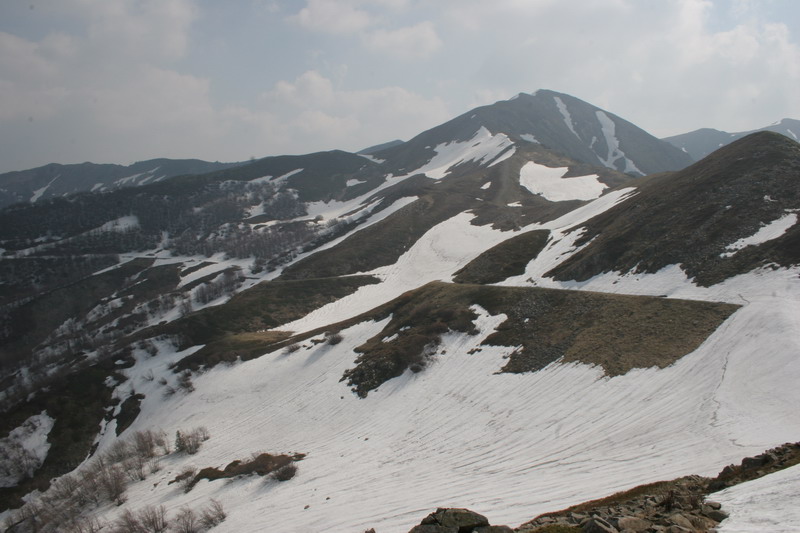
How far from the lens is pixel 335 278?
11088 cm

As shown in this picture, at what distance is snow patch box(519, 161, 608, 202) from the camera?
148 metres

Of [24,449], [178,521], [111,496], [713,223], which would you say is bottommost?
[111,496]

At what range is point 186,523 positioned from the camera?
30922mm

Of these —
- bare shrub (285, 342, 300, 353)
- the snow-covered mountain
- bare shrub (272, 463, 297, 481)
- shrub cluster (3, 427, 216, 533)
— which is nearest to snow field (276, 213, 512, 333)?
the snow-covered mountain

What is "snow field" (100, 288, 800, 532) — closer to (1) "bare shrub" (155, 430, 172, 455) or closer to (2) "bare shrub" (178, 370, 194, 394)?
(1) "bare shrub" (155, 430, 172, 455)

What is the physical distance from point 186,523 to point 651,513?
3218 centimetres

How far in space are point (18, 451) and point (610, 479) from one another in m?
72.0

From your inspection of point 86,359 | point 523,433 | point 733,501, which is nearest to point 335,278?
point 86,359

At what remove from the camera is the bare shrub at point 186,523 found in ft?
101

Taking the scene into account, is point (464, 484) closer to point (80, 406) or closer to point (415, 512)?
point (415, 512)

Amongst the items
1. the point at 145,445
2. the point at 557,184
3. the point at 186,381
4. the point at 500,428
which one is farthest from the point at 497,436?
the point at 557,184

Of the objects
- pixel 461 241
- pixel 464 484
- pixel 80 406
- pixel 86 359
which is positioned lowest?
pixel 464 484

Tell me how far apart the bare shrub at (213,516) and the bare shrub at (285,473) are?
4620 mm

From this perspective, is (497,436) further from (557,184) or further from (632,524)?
(557,184)
